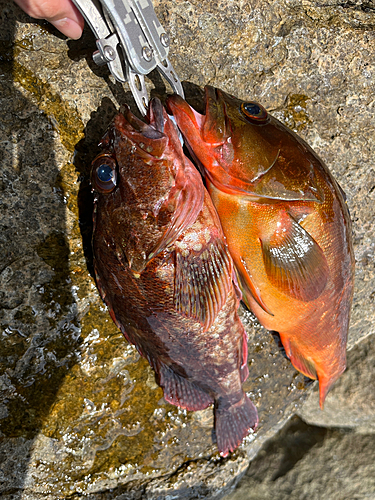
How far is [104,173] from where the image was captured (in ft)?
6.26

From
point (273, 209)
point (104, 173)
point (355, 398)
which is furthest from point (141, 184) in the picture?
point (355, 398)

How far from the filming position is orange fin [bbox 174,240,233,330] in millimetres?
2070

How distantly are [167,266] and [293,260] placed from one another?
0.71 m

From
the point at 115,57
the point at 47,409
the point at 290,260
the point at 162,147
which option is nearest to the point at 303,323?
the point at 290,260

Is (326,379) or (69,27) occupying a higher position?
(69,27)

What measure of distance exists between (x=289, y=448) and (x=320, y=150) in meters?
2.57

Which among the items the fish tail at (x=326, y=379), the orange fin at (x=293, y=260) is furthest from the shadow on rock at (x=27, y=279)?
the fish tail at (x=326, y=379)

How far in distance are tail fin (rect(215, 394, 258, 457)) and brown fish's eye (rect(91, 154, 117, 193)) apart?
1.69 metres

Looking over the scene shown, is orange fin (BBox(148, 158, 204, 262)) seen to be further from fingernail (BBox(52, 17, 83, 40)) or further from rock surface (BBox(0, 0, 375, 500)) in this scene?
fingernail (BBox(52, 17, 83, 40))

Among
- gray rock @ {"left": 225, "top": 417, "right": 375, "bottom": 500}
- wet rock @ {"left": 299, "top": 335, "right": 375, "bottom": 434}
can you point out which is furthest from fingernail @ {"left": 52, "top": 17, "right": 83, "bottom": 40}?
gray rock @ {"left": 225, "top": 417, "right": 375, "bottom": 500}

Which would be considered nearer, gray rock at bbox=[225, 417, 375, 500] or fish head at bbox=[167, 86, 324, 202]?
fish head at bbox=[167, 86, 324, 202]

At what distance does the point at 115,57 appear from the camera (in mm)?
2002

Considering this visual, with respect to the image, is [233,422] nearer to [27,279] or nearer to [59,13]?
[27,279]

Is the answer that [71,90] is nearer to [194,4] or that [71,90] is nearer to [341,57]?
[194,4]
